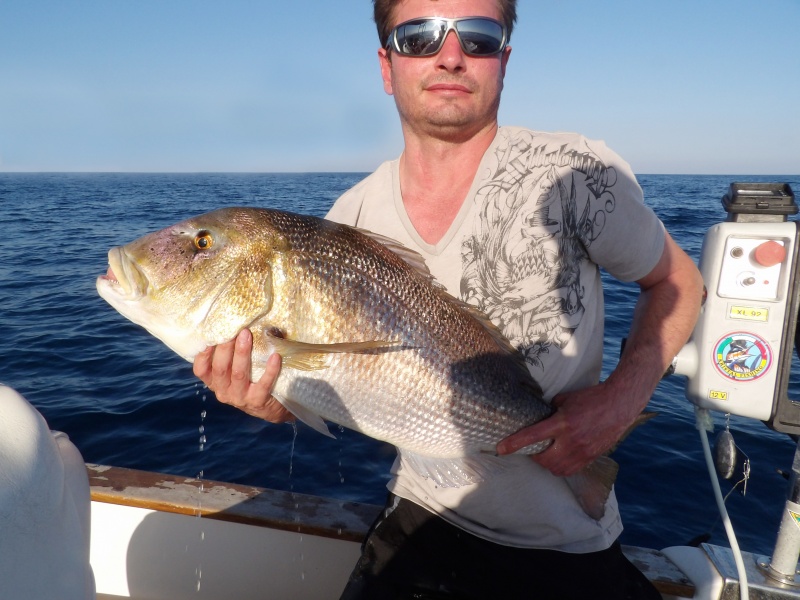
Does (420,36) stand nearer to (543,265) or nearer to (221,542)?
(543,265)

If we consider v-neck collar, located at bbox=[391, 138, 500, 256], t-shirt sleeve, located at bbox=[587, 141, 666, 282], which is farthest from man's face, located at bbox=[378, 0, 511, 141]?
t-shirt sleeve, located at bbox=[587, 141, 666, 282]

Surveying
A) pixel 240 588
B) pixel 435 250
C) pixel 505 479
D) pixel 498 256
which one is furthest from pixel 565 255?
pixel 240 588

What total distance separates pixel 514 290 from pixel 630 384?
592 mm

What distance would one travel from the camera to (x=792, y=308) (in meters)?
2.35

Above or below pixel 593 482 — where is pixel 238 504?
below

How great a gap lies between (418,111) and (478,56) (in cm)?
33

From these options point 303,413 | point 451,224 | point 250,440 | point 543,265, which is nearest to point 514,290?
point 543,265

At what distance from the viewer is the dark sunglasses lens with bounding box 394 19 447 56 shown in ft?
6.91

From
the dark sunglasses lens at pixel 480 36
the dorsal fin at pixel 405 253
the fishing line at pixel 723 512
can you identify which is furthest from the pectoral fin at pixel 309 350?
the fishing line at pixel 723 512

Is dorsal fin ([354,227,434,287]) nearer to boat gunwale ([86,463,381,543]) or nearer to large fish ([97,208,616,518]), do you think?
large fish ([97,208,616,518])

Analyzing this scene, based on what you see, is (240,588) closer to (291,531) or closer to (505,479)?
(291,531)

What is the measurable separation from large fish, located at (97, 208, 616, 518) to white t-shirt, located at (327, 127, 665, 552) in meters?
0.10

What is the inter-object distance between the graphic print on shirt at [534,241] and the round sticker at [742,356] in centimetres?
91

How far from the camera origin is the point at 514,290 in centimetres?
212
